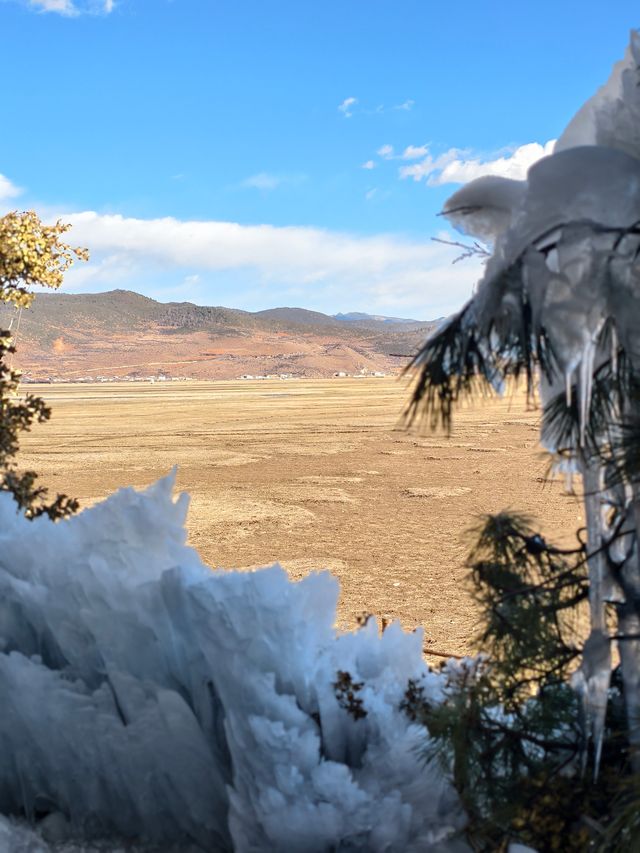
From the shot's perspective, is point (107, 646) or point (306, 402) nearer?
point (107, 646)

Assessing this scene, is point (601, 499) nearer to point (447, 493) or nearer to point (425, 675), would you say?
point (425, 675)

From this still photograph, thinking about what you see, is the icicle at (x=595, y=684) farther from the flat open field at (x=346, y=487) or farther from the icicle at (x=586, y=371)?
the icicle at (x=586, y=371)

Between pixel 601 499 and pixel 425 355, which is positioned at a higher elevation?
pixel 425 355

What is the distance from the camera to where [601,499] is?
229cm

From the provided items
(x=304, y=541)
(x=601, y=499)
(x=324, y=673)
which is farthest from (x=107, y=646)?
(x=304, y=541)

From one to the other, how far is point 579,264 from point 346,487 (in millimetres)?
13168

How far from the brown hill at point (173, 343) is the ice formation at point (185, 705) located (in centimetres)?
7960

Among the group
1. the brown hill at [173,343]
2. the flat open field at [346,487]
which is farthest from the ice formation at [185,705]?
the brown hill at [173,343]

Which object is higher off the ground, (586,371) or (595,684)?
(586,371)

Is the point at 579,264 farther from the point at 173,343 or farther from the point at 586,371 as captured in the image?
the point at 173,343

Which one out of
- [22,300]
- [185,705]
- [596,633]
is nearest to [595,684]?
[596,633]

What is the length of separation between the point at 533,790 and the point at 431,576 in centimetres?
660

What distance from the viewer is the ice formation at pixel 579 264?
1901 millimetres

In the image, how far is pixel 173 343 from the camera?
137000 millimetres
